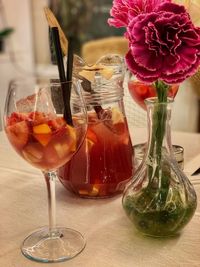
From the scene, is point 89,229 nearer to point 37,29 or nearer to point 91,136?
point 91,136

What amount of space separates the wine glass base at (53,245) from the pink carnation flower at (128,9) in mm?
328

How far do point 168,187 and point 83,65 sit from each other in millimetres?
270

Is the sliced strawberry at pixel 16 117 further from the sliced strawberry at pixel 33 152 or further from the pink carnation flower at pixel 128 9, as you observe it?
the pink carnation flower at pixel 128 9

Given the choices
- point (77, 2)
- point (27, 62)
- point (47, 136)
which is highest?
point (77, 2)

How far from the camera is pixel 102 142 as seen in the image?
80 cm

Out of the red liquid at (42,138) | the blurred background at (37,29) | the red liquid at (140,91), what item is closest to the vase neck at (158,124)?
the red liquid at (42,138)

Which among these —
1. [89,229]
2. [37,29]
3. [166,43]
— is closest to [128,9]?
[166,43]

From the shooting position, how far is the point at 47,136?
2.04ft

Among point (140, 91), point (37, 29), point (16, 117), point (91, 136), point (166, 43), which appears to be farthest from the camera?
point (37, 29)

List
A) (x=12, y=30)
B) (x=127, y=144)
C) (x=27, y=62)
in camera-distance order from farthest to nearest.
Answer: (x=27, y=62) < (x=12, y=30) < (x=127, y=144)

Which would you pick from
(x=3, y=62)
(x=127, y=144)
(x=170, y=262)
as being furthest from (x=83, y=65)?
(x=3, y=62)

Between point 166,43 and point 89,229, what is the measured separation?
32cm

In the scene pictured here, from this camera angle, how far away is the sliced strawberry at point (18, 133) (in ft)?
2.07

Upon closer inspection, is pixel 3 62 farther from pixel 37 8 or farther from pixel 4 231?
pixel 4 231
